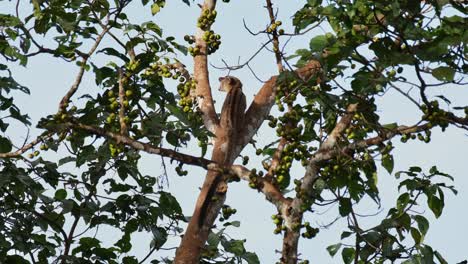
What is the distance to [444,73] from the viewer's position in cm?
456

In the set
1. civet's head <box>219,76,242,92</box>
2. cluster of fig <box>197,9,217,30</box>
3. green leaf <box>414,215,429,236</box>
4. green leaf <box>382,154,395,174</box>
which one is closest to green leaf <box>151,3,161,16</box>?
cluster of fig <box>197,9,217,30</box>

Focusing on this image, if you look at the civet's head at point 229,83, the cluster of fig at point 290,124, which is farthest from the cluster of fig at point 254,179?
the civet's head at point 229,83

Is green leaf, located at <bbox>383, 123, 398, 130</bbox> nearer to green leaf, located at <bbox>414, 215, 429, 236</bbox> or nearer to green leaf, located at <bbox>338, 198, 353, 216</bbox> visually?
green leaf, located at <bbox>338, 198, 353, 216</bbox>

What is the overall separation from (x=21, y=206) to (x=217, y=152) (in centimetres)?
143

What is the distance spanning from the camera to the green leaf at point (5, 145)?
621cm

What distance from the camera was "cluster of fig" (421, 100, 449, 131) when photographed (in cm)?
488

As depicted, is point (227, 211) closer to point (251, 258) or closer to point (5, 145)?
point (251, 258)

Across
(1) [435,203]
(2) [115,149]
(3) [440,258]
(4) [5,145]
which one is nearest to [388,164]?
(1) [435,203]

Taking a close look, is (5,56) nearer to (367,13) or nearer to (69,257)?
(69,257)

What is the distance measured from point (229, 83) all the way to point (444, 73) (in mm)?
2647

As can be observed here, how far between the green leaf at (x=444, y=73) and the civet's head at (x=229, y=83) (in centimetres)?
255

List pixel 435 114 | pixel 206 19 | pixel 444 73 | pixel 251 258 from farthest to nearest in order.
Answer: pixel 206 19, pixel 251 258, pixel 435 114, pixel 444 73

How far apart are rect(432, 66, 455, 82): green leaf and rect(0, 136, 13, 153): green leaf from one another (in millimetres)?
3077

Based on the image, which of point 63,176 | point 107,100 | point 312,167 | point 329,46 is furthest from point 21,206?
point 329,46
